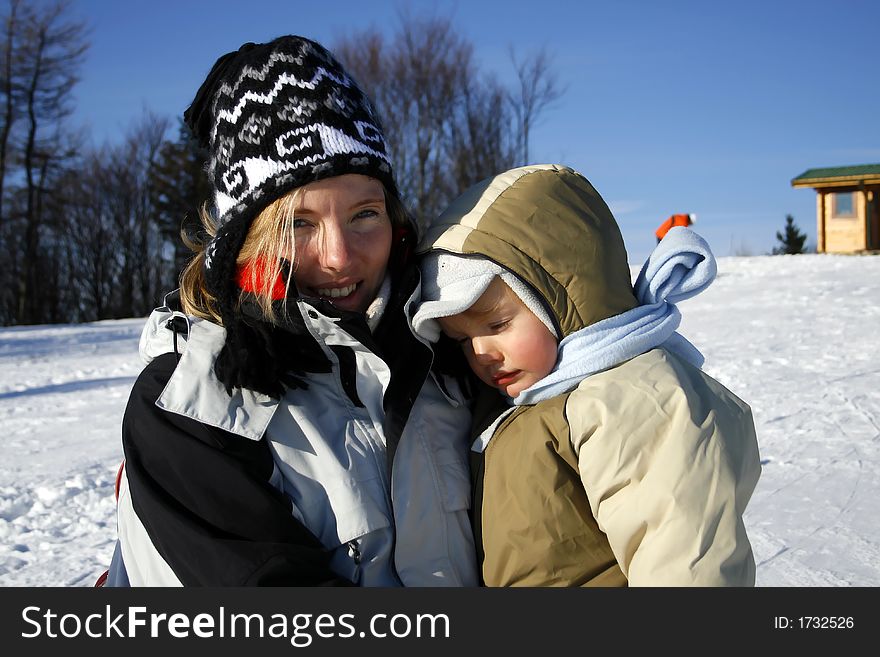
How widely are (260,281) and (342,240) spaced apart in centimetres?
20

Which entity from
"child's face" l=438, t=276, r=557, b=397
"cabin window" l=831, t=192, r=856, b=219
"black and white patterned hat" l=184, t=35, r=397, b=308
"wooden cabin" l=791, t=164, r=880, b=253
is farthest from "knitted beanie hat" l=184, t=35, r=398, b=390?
"cabin window" l=831, t=192, r=856, b=219

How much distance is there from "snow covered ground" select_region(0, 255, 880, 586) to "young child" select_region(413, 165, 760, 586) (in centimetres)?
171

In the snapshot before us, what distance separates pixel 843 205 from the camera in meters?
21.9

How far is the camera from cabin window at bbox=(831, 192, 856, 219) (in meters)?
21.7

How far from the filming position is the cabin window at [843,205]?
853 inches

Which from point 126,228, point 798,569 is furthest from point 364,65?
point 798,569

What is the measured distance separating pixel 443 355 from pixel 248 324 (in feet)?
1.66

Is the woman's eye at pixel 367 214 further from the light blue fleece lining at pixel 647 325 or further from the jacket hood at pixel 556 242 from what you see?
the light blue fleece lining at pixel 647 325

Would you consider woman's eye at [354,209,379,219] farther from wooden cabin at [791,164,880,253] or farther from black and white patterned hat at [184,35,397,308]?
wooden cabin at [791,164,880,253]

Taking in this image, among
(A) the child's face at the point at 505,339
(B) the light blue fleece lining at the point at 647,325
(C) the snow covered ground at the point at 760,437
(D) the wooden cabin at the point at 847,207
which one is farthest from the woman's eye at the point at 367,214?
(D) the wooden cabin at the point at 847,207

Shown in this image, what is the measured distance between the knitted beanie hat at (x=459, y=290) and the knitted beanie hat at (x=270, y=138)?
0.29m

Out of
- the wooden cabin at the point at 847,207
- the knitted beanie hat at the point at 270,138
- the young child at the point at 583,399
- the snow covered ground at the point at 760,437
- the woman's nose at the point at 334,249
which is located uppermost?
the wooden cabin at the point at 847,207

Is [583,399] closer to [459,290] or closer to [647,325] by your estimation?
[647,325]

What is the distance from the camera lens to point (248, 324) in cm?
164
